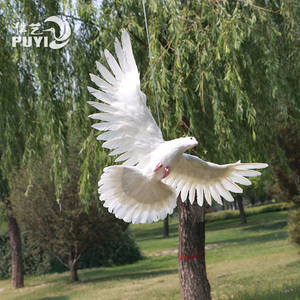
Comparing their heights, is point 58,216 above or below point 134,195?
above

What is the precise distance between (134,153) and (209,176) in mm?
543

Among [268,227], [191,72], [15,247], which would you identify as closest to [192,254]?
[191,72]

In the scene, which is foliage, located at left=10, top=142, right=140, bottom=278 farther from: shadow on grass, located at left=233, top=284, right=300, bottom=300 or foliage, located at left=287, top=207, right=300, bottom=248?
shadow on grass, located at left=233, top=284, right=300, bottom=300

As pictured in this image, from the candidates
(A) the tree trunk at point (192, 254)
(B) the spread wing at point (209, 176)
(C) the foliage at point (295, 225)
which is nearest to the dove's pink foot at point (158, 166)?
(B) the spread wing at point (209, 176)

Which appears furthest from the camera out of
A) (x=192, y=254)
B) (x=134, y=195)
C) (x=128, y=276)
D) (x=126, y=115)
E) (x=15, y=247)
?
(x=15, y=247)

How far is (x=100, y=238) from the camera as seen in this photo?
11516mm

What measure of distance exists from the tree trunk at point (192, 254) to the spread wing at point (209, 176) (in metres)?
2.77

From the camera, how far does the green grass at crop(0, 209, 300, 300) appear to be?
25.7 feet

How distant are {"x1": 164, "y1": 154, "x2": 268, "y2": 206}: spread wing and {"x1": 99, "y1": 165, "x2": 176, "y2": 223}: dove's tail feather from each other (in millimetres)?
263

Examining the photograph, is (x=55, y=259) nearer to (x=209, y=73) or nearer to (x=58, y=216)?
(x=58, y=216)

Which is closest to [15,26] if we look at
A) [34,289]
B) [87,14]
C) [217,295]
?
[87,14]

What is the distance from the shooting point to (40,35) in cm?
482

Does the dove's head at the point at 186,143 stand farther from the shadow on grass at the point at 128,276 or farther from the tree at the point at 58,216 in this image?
the shadow on grass at the point at 128,276

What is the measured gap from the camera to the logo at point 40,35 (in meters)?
4.81
